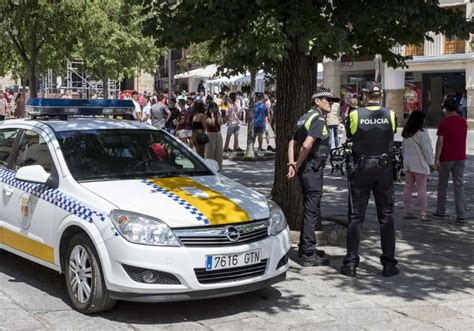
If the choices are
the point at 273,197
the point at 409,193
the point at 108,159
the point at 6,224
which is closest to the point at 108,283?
the point at 108,159

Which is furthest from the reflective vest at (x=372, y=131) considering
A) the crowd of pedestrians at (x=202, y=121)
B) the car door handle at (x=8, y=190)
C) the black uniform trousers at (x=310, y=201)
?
the crowd of pedestrians at (x=202, y=121)

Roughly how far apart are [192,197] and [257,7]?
2.77m

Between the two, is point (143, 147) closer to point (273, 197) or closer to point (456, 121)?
point (273, 197)

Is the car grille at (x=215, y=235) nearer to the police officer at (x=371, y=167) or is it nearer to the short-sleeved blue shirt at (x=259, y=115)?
the police officer at (x=371, y=167)

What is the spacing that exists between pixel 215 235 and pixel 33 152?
7.49ft

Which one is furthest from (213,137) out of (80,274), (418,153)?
(80,274)

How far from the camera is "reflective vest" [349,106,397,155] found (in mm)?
6344

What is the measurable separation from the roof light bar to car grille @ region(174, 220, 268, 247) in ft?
8.63

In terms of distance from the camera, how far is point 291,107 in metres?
7.88

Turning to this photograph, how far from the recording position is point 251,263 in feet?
17.3

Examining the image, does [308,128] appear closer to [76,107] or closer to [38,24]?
[76,107]

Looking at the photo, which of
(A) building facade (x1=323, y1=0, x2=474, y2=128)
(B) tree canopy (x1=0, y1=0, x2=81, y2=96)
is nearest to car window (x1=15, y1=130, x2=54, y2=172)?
(B) tree canopy (x1=0, y1=0, x2=81, y2=96)

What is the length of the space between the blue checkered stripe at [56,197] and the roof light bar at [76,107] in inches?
31.1

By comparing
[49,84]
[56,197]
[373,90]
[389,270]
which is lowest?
[389,270]
